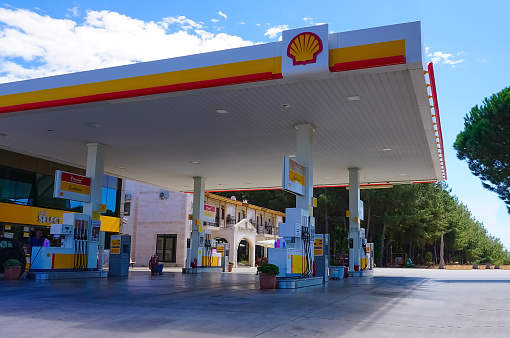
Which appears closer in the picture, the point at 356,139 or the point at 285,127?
the point at 285,127

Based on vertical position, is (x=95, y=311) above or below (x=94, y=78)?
below

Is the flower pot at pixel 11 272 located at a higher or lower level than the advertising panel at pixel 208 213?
lower

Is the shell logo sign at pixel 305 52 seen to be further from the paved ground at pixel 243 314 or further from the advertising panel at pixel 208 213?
the advertising panel at pixel 208 213

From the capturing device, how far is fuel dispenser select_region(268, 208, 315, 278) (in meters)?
13.6

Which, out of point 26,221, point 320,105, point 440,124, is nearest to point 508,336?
point 320,105

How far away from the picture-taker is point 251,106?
13086mm

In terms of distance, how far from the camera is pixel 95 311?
8102 mm

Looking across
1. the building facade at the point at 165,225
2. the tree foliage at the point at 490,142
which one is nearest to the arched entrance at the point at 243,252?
the building facade at the point at 165,225

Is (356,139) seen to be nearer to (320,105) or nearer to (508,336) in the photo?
(320,105)

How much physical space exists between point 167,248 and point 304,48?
27.2 metres

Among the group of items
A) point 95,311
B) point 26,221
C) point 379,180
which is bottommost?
point 95,311

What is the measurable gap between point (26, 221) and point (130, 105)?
514 inches

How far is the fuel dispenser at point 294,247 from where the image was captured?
13.6 meters

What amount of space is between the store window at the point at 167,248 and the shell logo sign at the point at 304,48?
86.3ft
